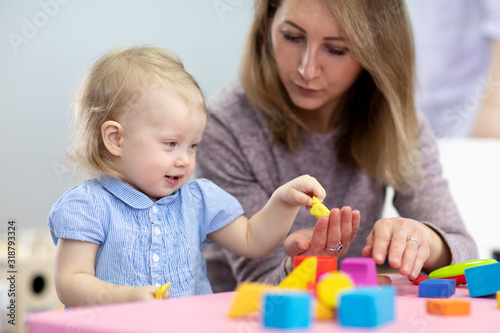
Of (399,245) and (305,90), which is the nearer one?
(399,245)

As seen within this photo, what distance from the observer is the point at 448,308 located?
531 mm

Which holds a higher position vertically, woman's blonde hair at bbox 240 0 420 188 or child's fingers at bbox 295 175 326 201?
woman's blonde hair at bbox 240 0 420 188

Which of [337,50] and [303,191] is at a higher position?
[337,50]

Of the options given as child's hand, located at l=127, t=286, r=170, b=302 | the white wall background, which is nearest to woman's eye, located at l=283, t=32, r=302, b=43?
child's hand, located at l=127, t=286, r=170, b=302

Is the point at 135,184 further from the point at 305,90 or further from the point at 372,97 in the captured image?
the point at 372,97

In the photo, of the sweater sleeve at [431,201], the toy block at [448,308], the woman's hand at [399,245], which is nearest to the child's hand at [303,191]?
the woman's hand at [399,245]

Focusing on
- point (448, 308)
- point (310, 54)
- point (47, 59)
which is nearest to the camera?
point (448, 308)

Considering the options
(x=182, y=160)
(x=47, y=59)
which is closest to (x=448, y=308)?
(x=182, y=160)

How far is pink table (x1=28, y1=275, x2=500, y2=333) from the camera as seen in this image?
0.44 m

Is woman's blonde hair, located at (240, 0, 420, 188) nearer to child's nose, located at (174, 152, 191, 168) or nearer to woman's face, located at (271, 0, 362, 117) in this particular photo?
woman's face, located at (271, 0, 362, 117)

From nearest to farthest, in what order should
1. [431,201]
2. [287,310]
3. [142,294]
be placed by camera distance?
[287,310], [142,294], [431,201]

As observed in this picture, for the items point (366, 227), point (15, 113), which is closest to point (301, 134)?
point (366, 227)

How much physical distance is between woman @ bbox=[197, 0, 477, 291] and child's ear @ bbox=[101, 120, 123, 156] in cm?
39

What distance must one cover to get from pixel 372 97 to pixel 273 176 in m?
0.29
